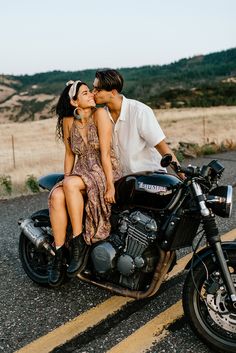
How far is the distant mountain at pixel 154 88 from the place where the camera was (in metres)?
65.1

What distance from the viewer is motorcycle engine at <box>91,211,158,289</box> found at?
3.33 m

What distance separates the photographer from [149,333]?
324 centimetres

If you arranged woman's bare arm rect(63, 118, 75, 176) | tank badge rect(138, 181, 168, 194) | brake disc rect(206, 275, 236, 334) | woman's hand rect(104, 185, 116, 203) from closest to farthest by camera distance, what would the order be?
brake disc rect(206, 275, 236, 334) → tank badge rect(138, 181, 168, 194) → woman's hand rect(104, 185, 116, 203) → woman's bare arm rect(63, 118, 75, 176)

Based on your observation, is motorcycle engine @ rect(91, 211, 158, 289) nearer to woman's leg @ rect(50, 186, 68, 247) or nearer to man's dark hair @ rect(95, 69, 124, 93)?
woman's leg @ rect(50, 186, 68, 247)

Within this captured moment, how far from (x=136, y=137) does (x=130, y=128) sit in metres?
0.09

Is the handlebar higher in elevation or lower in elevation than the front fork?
higher

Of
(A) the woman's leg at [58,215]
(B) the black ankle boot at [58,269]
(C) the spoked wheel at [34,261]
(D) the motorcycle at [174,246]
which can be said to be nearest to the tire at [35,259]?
(C) the spoked wheel at [34,261]

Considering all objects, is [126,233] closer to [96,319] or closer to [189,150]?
[96,319]

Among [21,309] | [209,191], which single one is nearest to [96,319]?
[21,309]

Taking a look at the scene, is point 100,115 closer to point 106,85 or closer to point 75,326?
point 106,85

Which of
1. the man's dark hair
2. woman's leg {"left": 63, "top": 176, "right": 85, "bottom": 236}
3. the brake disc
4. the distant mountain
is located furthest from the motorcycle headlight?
the distant mountain

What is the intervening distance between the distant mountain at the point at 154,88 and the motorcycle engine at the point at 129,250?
2114cm

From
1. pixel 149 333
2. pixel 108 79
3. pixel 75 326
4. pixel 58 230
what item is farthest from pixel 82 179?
pixel 149 333

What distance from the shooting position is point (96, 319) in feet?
11.3
